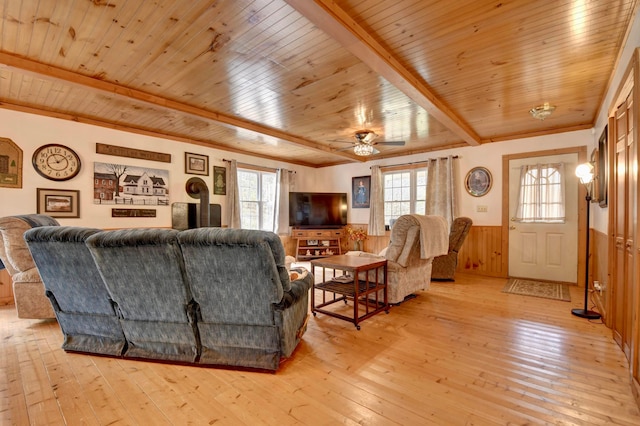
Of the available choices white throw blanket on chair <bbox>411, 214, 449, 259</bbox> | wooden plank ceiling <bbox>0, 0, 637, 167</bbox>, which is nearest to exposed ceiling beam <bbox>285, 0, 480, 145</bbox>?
wooden plank ceiling <bbox>0, 0, 637, 167</bbox>

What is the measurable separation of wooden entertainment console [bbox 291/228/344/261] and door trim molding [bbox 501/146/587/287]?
3.29 metres

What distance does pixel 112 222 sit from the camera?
4.40 meters

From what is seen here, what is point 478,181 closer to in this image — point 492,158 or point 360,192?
point 492,158

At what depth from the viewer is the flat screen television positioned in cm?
685

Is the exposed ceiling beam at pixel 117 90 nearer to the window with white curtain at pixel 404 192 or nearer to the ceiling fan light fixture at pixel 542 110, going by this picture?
the window with white curtain at pixel 404 192

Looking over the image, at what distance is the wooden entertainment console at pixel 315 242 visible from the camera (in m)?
6.74

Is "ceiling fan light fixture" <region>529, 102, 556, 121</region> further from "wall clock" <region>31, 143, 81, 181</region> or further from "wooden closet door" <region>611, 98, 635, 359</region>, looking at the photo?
"wall clock" <region>31, 143, 81, 181</region>

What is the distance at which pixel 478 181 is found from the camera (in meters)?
5.38

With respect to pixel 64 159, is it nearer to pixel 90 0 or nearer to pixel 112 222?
pixel 112 222

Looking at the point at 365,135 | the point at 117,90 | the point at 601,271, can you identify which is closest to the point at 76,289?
the point at 117,90

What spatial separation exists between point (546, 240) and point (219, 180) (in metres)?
5.79

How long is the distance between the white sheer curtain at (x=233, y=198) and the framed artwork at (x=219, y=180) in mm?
78

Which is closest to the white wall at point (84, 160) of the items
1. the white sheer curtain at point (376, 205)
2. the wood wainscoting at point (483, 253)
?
the white sheer curtain at point (376, 205)

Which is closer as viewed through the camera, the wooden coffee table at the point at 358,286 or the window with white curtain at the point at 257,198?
the wooden coffee table at the point at 358,286
